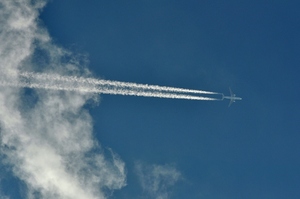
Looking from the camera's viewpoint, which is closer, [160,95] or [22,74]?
[22,74]

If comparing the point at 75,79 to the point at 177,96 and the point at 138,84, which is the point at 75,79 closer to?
the point at 138,84

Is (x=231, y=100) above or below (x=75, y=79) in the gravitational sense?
above

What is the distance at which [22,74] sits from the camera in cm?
12325

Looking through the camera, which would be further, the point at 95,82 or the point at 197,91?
the point at 197,91

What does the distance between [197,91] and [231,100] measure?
21.9 metres

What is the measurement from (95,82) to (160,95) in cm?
2217

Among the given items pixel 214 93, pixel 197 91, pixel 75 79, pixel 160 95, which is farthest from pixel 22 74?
pixel 214 93

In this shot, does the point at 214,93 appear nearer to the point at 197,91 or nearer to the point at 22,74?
the point at 197,91

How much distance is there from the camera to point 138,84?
13188cm

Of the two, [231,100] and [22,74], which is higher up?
[231,100]

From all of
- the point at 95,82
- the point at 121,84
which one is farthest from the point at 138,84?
the point at 95,82

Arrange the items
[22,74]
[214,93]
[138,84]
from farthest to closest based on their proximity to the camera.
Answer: [214,93]
[138,84]
[22,74]

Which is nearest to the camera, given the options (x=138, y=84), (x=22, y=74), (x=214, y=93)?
(x=22, y=74)

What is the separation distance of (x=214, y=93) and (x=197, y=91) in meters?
10.9
